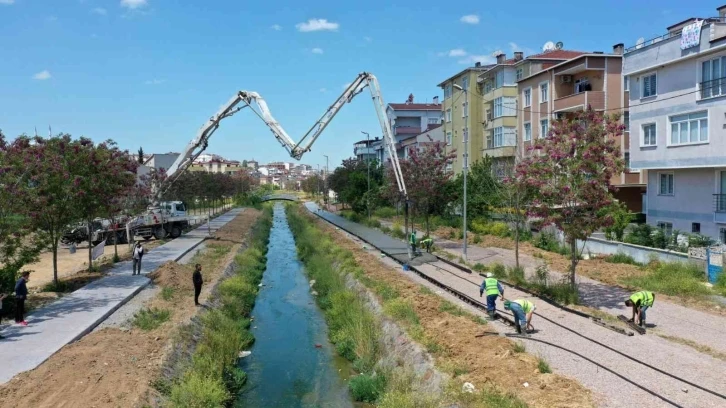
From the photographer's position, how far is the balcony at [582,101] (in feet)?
116

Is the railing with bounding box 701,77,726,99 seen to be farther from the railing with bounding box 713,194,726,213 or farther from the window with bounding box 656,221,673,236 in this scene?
the window with bounding box 656,221,673,236

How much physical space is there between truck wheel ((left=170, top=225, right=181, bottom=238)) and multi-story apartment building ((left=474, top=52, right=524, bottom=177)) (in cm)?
2389

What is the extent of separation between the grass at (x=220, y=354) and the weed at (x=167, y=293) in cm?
179

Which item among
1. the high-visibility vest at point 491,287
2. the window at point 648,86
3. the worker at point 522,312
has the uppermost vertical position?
the window at point 648,86

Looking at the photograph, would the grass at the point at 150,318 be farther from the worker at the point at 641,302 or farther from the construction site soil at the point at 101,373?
the worker at the point at 641,302

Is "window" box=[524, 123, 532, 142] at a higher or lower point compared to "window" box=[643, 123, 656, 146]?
higher

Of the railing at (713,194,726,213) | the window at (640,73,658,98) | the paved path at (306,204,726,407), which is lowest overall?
the paved path at (306,204,726,407)

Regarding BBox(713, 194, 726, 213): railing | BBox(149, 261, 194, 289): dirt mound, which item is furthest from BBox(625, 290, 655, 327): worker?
BBox(149, 261, 194, 289): dirt mound

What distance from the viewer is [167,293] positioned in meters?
19.9

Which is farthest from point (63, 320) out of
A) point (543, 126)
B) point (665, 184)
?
point (543, 126)

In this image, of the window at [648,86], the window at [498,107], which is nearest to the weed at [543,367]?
the window at [648,86]

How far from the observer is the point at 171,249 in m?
33.3

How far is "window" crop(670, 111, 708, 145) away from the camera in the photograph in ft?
80.5

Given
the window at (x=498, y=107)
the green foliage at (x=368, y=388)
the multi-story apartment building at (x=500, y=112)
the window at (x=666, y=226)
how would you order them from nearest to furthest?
1. the green foliage at (x=368, y=388)
2. the window at (x=666, y=226)
3. the multi-story apartment building at (x=500, y=112)
4. the window at (x=498, y=107)
